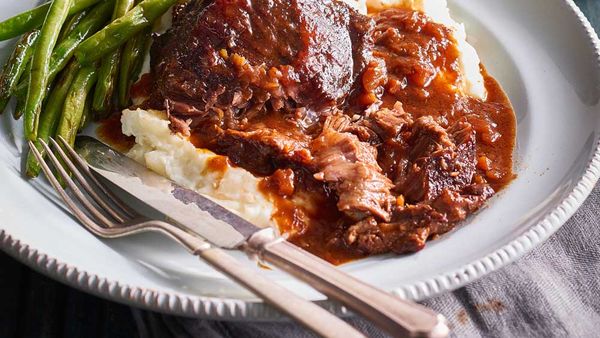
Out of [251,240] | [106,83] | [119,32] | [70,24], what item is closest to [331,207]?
[251,240]

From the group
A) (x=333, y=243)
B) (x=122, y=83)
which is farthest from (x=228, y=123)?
(x=333, y=243)

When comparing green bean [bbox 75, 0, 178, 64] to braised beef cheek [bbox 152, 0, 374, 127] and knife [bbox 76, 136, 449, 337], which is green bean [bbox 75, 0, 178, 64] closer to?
braised beef cheek [bbox 152, 0, 374, 127]

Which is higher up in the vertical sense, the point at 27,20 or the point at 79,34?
the point at 79,34

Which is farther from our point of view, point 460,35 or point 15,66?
point 460,35

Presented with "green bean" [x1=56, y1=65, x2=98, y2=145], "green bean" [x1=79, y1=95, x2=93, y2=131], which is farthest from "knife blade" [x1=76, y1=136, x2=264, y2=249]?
"green bean" [x1=79, y1=95, x2=93, y2=131]

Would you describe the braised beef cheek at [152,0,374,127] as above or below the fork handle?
below

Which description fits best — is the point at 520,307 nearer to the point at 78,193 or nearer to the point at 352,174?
the point at 352,174
